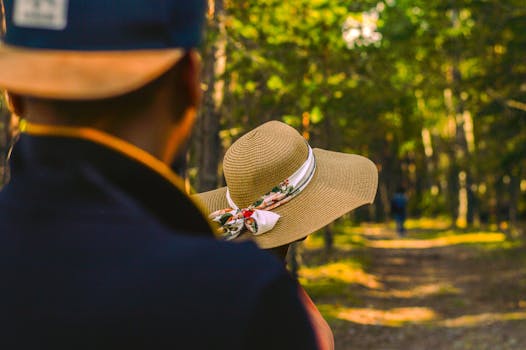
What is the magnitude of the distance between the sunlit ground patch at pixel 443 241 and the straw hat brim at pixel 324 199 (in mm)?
26030

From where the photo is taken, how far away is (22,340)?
48.1 inches

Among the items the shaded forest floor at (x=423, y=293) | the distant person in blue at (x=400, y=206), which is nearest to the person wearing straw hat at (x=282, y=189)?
the shaded forest floor at (x=423, y=293)

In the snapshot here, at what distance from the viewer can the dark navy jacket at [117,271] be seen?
1.16 meters

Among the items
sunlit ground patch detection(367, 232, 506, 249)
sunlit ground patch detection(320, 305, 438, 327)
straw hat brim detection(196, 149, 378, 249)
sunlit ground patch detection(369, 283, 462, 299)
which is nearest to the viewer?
straw hat brim detection(196, 149, 378, 249)

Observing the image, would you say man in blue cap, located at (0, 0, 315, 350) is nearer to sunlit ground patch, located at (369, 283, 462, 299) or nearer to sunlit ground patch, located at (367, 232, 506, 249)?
sunlit ground patch, located at (369, 283, 462, 299)

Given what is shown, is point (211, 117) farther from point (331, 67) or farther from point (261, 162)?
point (261, 162)

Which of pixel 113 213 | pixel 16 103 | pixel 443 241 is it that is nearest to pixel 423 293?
pixel 443 241

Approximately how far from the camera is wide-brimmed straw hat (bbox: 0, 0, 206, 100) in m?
1.22

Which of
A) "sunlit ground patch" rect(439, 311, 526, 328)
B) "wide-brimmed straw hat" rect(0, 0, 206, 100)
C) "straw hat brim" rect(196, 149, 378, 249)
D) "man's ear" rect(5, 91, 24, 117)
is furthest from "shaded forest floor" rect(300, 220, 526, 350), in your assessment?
"wide-brimmed straw hat" rect(0, 0, 206, 100)

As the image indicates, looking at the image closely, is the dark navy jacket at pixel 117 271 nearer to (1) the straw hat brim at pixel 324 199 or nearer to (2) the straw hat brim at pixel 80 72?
(2) the straw hat brim at pixel 80 72

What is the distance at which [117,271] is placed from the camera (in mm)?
1176

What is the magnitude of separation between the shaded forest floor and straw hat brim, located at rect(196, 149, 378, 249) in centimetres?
887

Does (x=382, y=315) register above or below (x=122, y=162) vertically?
below

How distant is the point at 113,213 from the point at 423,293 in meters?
16.8
